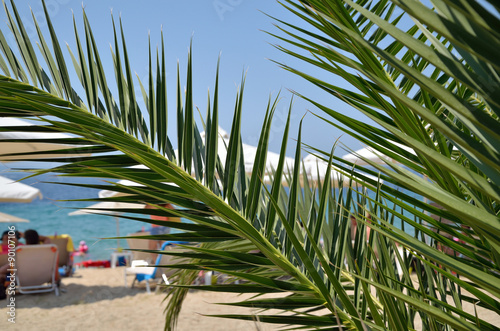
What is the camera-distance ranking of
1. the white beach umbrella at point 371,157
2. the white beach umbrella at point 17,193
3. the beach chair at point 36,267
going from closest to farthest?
1. the white beach umbrella at point 371,157
2. the beach chair at point 36,267
3. the white beach umbrella at point 17,193

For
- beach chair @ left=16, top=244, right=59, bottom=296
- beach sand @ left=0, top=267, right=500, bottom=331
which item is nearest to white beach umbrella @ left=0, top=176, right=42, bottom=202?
beach chair @ left=16, top=244, right=59, bottom=296

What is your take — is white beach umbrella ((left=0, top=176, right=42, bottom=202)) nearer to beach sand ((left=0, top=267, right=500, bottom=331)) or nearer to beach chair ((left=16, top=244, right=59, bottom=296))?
beach chair ((left=16, top=244, right=59, bottom=296))

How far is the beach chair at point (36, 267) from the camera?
5797 millimetres

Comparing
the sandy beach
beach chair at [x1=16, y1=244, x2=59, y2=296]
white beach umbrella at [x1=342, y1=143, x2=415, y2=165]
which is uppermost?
white beach umbrella at [x1=342, y1=143, x2=415, y2=165]

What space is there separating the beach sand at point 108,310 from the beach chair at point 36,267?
14 centimetres

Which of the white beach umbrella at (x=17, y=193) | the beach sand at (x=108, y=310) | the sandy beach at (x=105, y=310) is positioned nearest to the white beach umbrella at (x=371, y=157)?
the beach sand at (x=108, y=310)

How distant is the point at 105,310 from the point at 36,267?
1481mm

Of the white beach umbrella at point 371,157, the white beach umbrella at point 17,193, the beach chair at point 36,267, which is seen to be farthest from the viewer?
the white beach umbrella at point 17,193

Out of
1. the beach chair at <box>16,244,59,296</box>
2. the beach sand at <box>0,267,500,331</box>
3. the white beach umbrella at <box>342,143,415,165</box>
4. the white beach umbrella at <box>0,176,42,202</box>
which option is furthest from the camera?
the white beach umbrella at <box>0,176,42,202</box>

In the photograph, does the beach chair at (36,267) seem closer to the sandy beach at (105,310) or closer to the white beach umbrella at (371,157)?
the sandy beach at (105,310)

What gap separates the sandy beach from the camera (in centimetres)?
440

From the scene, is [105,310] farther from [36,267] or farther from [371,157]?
[371,157]

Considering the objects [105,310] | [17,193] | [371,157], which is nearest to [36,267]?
[105,310]

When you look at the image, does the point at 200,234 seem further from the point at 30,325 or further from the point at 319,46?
the point at 30,325
